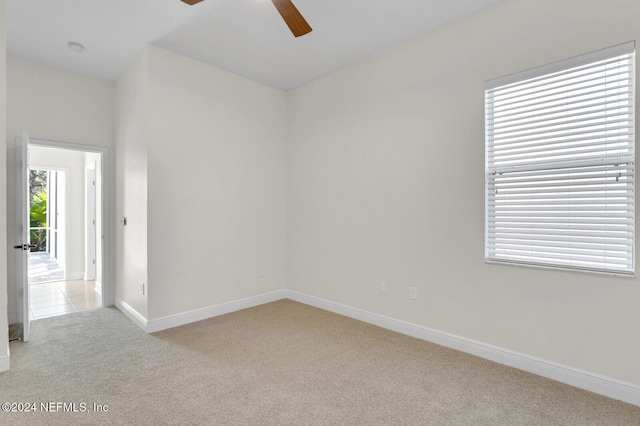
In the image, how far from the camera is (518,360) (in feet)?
8.38

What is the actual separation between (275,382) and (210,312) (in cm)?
174

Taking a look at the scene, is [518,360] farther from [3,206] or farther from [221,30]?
[3,206]

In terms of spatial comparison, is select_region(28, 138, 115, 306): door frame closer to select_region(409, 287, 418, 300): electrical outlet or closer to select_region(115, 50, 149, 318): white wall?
select_region(115, 50, 149, 318): white wall

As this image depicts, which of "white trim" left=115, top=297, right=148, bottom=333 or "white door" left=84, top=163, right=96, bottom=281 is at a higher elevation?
"white door" left=84, top=163, right=96, bottom=281

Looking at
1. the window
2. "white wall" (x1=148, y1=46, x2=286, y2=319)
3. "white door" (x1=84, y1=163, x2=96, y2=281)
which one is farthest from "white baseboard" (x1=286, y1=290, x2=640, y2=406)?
"white door" (x1=84, y1=163, x2=96, y2=281)

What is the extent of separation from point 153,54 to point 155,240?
6.29 ft

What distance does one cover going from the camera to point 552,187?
2.46m

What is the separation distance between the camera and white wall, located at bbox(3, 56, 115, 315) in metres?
3.57

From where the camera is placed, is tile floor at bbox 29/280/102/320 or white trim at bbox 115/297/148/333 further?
tile floor at bbox 29/280/102/320

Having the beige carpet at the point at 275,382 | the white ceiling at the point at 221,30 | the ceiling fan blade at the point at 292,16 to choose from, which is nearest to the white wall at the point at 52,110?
the white ceiling at the point at 221,30

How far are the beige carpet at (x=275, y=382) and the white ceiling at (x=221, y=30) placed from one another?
2904 mm

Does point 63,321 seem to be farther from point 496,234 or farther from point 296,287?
point 496,234

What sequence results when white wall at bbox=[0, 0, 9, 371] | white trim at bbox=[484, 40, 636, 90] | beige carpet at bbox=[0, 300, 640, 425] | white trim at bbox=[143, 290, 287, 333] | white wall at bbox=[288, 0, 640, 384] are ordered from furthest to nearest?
white trim at bbox=[143, 290, 287, 333]
white wall at bbox=[0, 0, 9, 371]
white wall at bbox=[288, 0, 640, 384]
white trim at bbox=[484, 40, 636, 90]
beige carpet at bbox=[0, 300, 640, 425]

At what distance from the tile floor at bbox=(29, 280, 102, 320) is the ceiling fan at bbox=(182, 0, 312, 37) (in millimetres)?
3957
